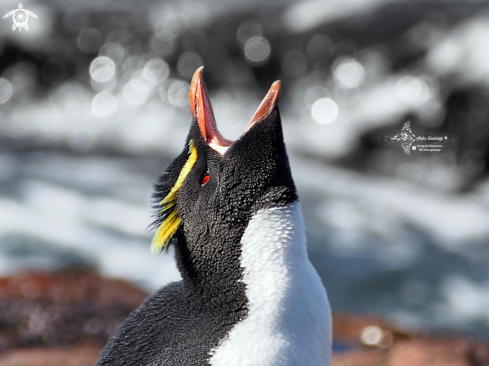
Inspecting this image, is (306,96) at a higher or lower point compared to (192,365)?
higher

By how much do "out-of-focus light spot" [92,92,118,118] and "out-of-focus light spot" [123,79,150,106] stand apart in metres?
0.28

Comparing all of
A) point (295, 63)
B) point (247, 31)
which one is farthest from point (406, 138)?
point (247, 31)

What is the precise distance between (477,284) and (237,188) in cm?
566

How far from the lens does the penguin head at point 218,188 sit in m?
2.26

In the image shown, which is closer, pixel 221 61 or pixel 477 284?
pixel 477 284

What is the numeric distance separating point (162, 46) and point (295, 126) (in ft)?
9.43

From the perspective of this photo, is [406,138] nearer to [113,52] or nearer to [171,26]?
[171,26]

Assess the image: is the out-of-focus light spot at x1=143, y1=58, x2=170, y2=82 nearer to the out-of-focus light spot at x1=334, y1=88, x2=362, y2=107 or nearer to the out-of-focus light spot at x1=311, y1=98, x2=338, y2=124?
the out-of-focus light spot at x1=311, y1=98, x2=338, y2=124

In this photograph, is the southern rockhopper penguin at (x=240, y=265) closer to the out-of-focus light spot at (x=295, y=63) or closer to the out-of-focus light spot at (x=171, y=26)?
the out-of-focus light spot at (x=295, y=63)

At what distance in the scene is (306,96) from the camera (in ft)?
31.3

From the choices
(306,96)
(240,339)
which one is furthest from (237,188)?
(306,96)

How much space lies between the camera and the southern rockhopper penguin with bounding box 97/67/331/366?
219cm

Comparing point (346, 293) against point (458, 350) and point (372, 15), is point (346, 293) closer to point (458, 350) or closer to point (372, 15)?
point (458, 350)
